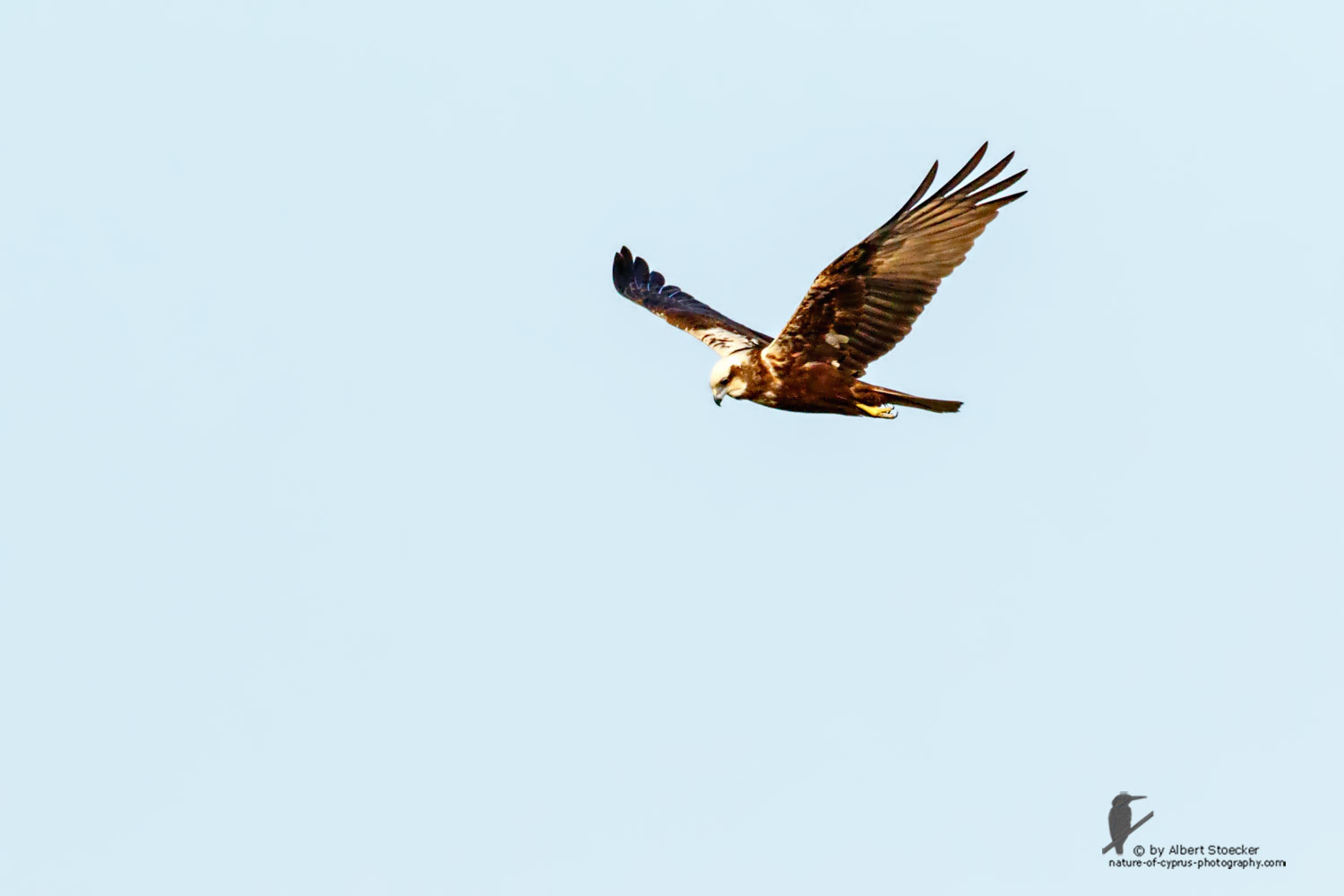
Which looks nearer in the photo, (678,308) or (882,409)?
(882,409)

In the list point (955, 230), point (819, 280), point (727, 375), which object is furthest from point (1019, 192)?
point (727, 375)

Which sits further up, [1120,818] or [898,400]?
[898,400]

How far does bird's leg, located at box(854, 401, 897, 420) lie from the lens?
16703 millimetres

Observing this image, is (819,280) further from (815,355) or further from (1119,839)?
(1119,839)

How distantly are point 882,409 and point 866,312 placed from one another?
0.96 metres

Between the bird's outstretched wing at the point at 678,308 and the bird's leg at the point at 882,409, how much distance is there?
1.43 m

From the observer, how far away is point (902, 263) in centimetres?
1595

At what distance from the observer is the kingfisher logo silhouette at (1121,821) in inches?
812

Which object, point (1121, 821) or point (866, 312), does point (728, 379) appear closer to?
point (866, 312)

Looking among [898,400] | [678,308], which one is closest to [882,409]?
[898,400]

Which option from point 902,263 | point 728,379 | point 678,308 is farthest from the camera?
point 678,308

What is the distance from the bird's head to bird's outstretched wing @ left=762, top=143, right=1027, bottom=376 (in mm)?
830

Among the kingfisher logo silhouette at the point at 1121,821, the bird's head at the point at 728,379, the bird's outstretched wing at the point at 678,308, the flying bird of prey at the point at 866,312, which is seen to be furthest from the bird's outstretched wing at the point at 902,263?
the kingfisher logo silhouette at the point at 1121,821

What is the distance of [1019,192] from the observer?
16.0m
